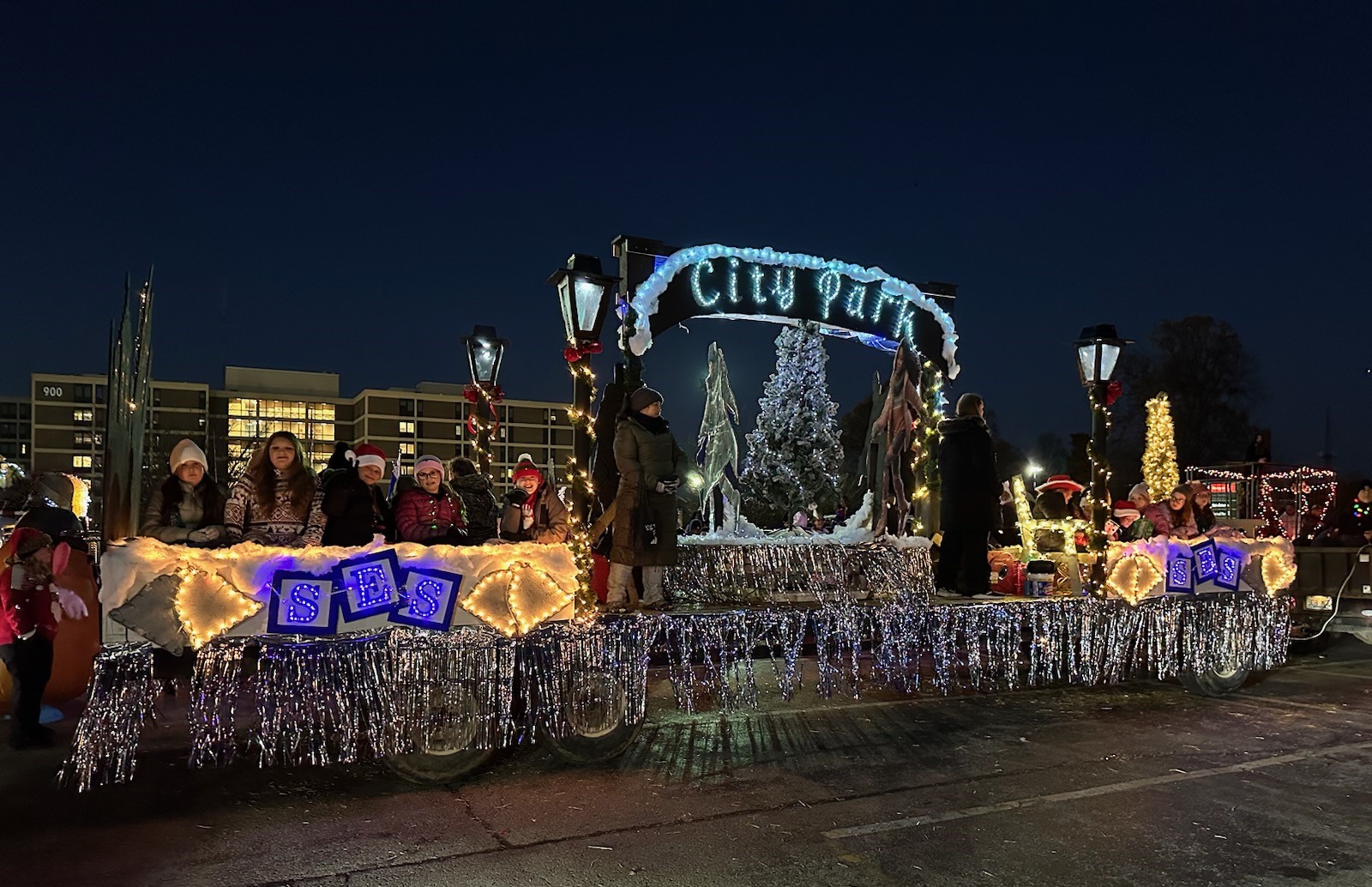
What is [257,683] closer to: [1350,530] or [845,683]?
[845,683]

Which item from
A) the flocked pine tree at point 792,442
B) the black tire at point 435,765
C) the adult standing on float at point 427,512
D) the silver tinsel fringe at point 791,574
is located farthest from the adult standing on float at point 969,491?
the flocked pine tree at point 792,442

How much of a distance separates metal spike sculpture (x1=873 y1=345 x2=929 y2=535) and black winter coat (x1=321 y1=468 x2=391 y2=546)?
217 inches

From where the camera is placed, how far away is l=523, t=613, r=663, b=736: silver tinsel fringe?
19.6ft

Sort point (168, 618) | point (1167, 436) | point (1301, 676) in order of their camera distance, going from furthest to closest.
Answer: point (1167, 436)
point (1301, 676)
point (168, 618)

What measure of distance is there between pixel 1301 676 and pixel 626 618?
Answer: 783 centimetres

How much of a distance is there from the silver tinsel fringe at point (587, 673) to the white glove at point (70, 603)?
352 centimetres

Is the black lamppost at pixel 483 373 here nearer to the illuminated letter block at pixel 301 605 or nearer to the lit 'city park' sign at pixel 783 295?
the lit 'city park' sign at pixel 783 295

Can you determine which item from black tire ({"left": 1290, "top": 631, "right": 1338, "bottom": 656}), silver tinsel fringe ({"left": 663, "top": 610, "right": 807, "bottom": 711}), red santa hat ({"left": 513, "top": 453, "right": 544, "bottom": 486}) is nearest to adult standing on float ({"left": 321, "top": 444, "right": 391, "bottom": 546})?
red santa hat ({"left": 513, "top": 453, "right": 544, "bottom": 486})

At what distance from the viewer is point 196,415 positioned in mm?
94125

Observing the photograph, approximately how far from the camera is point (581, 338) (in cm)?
671

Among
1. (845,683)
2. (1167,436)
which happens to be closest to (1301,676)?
(845,683)

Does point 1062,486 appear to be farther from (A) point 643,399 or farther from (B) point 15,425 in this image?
(B) point 15,425

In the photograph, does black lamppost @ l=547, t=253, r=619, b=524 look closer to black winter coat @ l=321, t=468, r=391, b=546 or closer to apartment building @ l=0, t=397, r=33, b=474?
black winter coat @ l=321, t=468, r=391, b=546

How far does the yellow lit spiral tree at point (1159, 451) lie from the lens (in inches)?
904
